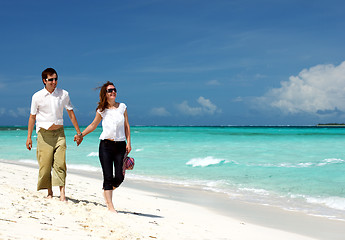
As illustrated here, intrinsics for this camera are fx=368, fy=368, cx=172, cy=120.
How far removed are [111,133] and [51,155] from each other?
3.65 feet

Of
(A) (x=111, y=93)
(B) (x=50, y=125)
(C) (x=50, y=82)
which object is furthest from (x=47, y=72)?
(A) (x=111, y=93)

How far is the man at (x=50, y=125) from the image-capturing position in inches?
211

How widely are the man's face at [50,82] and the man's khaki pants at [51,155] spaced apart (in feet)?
2.01

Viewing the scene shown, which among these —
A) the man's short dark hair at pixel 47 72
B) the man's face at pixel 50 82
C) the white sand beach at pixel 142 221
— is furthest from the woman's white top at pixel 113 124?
the white sand beach at pixel 142 221

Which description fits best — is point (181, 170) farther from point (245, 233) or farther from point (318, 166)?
point (245, 233)

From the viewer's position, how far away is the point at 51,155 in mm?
5500

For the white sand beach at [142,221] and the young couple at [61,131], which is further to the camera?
the young couple at [61,131]

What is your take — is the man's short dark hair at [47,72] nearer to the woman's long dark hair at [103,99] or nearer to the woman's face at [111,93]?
the woman's long dark hair at [103,99]

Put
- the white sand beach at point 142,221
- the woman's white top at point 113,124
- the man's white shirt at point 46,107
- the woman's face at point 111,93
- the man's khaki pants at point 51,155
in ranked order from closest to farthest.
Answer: the white sand beach at point 142,221, the woman's white top at point 113,124, the woman's face at point 111,93, the man's white shirt at point 46,107, the man's khaki pants at point 51,155

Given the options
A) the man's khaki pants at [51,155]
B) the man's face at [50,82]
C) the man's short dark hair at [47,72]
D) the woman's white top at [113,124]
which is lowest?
the man's khaki pants at [51,155]

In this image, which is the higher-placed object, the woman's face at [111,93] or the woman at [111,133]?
the woman's face at [111,93]

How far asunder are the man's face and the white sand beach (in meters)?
1.63

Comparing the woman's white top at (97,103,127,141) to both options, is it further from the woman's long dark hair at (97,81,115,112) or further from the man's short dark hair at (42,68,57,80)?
the man's short dark hair at (42,68,57,80)

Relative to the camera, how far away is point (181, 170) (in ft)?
52.4
